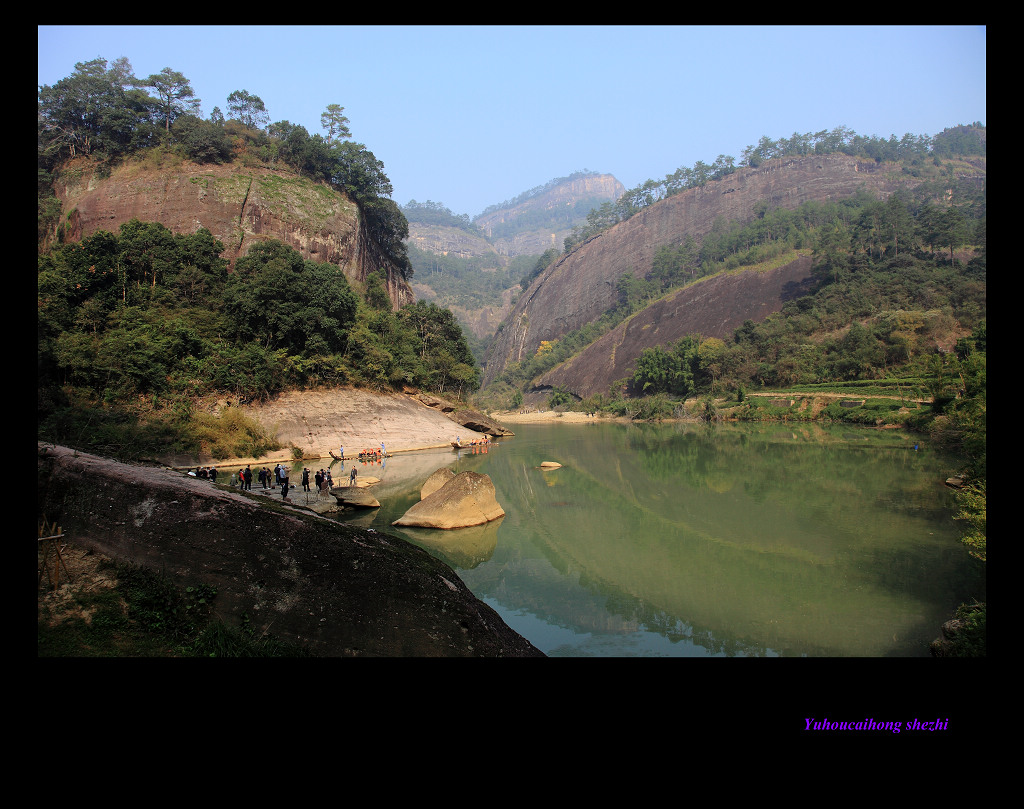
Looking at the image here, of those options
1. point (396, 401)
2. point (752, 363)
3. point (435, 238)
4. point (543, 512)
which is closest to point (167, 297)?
point (396, 401)

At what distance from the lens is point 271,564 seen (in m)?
5.18

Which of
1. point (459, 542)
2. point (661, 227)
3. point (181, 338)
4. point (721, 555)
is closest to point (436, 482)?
point (459, 542)

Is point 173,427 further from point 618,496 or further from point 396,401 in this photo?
point 618,496

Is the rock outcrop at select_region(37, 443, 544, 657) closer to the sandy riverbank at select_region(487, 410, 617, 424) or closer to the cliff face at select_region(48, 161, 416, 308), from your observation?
the cliff face at select_region(48, 161, 416, 308)

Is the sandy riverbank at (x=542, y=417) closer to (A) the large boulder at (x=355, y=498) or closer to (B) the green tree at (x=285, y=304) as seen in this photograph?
(B) the green tree at (x=285, y=304)

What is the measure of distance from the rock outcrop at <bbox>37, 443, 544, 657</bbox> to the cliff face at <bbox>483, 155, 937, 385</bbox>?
296 ft

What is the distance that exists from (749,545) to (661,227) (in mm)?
91301

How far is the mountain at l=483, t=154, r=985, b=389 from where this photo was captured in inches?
3369

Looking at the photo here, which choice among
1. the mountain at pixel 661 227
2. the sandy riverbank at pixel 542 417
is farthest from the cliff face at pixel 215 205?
the mountain at pixel 661 227

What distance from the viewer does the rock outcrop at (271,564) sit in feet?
16.2

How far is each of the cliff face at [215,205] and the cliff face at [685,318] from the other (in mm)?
41844

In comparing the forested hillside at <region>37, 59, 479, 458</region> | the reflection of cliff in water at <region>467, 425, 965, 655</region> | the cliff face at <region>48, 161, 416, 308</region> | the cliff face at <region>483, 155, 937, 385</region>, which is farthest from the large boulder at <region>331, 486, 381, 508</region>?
the cliff face at <region>483, 155, 937, 385</region>

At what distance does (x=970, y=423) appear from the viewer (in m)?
12.2

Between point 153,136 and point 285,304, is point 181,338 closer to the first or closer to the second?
point 285,304
